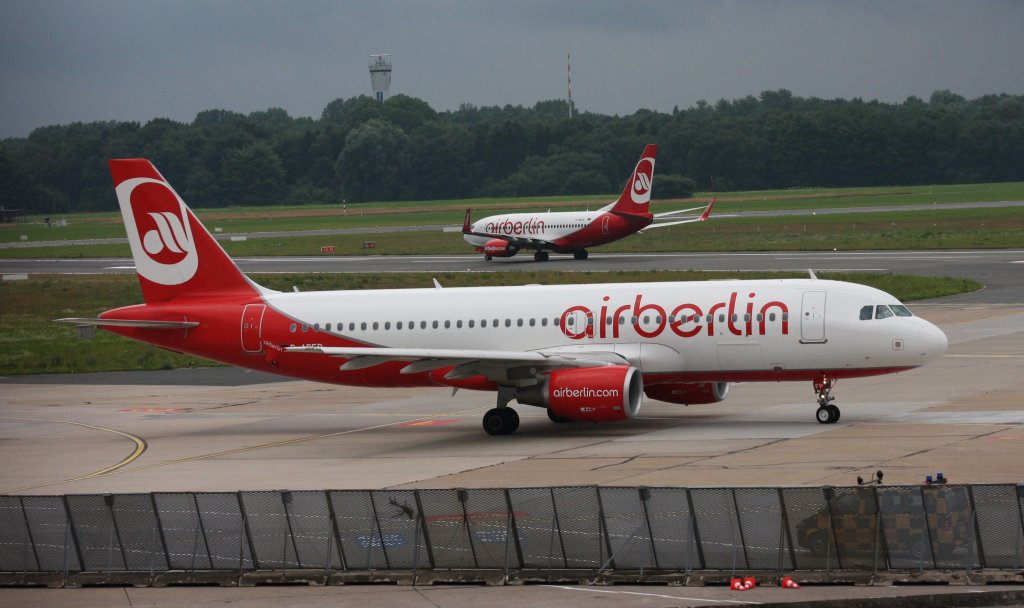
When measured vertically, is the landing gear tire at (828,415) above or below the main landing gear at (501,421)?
below

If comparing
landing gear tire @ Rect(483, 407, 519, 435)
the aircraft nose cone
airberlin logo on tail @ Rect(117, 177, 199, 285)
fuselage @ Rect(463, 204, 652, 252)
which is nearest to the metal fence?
landing gear tire @ Rect(483, 407, 519, 435)

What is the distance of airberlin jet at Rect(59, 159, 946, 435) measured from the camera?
120 ft

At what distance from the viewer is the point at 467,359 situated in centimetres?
3694

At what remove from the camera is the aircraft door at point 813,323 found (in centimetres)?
3669

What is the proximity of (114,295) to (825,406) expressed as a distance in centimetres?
5890

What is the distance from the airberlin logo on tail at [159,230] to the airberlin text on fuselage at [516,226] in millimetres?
65238

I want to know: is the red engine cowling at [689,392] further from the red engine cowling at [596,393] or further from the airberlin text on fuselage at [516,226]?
the airberlin text on fuselage at [516,226]

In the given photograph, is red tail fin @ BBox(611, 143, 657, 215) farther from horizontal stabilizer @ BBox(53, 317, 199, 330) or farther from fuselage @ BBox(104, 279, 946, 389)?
horizontal stabilizer @ BBox(53, 317, 199, 330)

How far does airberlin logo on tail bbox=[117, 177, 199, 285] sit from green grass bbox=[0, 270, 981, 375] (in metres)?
7.43

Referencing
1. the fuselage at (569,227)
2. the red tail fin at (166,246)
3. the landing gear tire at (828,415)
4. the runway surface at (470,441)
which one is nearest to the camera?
the runway surface at (470,441)

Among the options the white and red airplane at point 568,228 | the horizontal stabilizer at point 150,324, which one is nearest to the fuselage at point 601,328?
the horizontal stabilizer at point 150,324

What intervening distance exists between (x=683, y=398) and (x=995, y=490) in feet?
63.9

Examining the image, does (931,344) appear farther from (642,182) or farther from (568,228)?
(568,228)

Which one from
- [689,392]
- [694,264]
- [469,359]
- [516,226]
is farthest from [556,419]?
[516,226]
